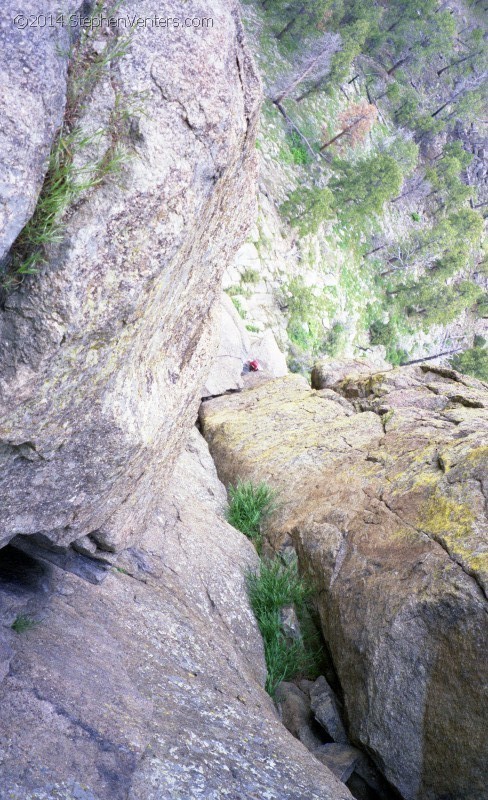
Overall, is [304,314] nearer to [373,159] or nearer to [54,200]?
[373,159]

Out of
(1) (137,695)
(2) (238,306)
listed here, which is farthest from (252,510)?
(2) (238,306)

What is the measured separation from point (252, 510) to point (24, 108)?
610 cm

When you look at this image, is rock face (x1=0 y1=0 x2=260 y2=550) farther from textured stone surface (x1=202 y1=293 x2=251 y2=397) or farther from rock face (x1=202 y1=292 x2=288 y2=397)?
textured stone surface (x1=202 y1=293 x2=251 y2=397)

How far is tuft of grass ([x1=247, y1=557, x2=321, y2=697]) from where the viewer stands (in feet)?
18.8

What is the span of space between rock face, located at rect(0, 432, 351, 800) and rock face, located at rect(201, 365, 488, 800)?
1.02 meters

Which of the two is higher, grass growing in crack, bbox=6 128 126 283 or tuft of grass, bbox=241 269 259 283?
grass growing in crack, bbox=6 128 126 283

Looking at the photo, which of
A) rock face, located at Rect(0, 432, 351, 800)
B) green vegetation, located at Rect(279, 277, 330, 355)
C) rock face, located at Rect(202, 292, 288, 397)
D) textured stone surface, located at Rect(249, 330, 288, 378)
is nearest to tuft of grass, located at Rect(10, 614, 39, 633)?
rock face, located at Rect(0, 432, 351, 800)

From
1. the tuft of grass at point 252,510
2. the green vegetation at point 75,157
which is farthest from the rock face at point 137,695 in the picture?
the green vegetation at point 75,157

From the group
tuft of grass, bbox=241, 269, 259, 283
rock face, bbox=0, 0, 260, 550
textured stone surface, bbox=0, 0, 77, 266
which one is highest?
textured stone surface, bbox=0, 0, 77, 266

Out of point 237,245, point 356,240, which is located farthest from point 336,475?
point 356,240

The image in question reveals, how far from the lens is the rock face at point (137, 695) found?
9.80ft

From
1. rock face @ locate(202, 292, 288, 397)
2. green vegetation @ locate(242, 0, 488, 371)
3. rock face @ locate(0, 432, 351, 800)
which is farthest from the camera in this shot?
green vegetation @ locate(242, 0, 488, 371)

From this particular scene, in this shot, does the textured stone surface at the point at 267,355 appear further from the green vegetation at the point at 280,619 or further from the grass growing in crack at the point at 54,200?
the grass growing in crack at the point at 54,200

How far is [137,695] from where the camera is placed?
3.70 m
